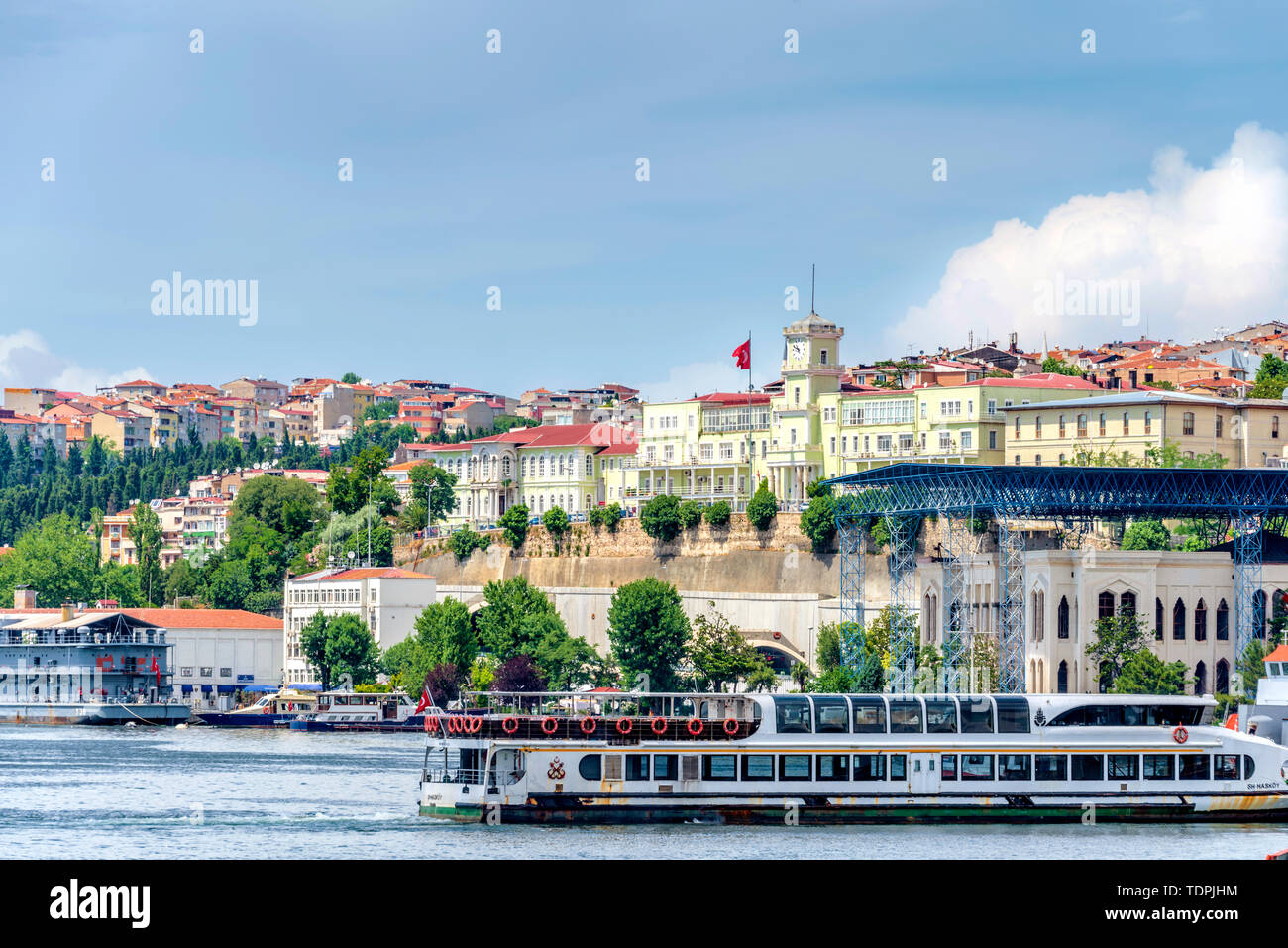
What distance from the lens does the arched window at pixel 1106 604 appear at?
274ft

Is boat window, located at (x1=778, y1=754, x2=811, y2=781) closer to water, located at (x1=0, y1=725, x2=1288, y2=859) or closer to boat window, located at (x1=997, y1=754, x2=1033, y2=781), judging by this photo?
water, located at (x1=0, y1=725, x2=1288, y2=859)

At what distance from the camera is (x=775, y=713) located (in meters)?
47.9

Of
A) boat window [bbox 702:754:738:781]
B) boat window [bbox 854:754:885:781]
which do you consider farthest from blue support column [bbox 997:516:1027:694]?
boat window [bbox 702:754:738:781]

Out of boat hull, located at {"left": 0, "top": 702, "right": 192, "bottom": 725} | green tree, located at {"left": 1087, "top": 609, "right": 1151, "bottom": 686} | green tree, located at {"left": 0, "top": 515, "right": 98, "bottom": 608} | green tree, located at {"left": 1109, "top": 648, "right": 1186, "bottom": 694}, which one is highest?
green tree, located at {"left": 0, "top": 515, "right": 98, "bottom": 608}

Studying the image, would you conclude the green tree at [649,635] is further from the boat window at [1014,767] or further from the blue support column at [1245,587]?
the boat window at [1014,767]

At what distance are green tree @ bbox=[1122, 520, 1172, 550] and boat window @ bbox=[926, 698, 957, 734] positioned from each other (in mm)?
51548

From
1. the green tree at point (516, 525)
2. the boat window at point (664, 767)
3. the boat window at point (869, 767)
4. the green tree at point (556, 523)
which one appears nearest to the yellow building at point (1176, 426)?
the green tree at point (556, 523)

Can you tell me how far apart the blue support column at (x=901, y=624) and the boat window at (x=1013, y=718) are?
40638 mm

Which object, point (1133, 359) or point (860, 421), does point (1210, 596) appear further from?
point (1133, 359)

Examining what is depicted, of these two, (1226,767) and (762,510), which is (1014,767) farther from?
(762,510)

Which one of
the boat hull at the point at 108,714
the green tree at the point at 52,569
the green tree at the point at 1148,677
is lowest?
the boat hull at the point at 108,714

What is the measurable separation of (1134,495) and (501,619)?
151ft

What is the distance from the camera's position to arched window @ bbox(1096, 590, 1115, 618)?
83625 millimetres

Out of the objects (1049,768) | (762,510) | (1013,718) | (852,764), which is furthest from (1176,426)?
(852,764)
